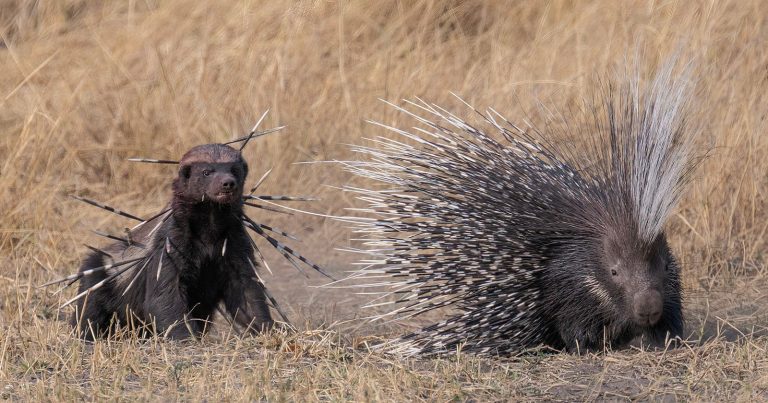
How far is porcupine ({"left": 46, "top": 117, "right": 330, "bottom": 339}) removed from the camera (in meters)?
4.50

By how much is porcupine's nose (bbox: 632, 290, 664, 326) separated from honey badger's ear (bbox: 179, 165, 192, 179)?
182 cm

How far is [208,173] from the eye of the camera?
4500 millimetres

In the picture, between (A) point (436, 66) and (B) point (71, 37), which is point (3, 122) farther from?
(A) point (436, 66)

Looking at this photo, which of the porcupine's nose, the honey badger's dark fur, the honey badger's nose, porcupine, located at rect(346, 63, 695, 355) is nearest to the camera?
the porcupine's nose

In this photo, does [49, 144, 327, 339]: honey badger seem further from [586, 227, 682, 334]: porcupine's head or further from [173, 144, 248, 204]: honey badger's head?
[586, 227, 682, 334]: porcupine's head

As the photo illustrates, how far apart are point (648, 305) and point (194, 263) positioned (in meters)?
1.81

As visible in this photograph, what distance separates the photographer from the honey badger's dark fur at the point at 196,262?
450cm

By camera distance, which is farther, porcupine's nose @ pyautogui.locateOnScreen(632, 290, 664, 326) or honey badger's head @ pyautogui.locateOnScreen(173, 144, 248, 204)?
honey badger's head @ pyautogui.locateOnScreen(173, 144, 248, 204)

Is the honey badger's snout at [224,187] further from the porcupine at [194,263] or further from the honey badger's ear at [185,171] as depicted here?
the honey badger's ear at [185,171]

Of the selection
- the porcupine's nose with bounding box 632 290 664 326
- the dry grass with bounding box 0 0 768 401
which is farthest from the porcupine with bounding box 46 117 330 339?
the porcupine's nose with bounding box 632 290 664 326

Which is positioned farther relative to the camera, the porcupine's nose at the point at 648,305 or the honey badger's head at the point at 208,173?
the honey badger's head at the point at 208,173

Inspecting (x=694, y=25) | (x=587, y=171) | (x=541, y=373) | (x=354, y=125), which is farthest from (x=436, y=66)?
(x=541, y=373)

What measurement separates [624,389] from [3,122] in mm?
5418

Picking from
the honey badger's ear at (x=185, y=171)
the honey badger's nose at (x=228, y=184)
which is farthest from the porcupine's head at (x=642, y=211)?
the honey badger's ear at (x=185, y=171)
